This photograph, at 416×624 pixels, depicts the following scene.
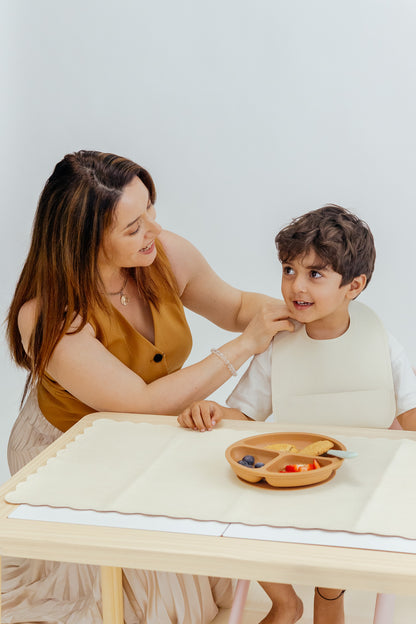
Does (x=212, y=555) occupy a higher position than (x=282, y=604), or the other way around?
(x=212, y=555)

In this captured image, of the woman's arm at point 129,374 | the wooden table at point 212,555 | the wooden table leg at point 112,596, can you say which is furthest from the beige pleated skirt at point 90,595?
the wooden table at point 212,555

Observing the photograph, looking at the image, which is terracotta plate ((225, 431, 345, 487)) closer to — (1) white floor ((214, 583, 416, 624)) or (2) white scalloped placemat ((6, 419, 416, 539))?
(2) white scalloped placemat ((6, 419, 416, 539))

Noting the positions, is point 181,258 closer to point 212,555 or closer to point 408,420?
point 408,420

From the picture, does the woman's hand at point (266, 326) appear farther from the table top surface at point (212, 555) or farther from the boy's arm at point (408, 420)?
the table top surface at point (212, 555)

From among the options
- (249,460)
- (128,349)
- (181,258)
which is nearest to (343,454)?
(249,460)

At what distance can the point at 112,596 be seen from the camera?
5.85 feet

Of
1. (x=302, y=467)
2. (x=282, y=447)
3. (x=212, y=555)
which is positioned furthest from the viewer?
(x=282, y=447)

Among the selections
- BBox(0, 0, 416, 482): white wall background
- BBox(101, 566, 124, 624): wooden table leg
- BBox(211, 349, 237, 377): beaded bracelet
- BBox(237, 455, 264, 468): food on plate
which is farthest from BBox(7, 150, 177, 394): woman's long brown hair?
BBox(0, 0, 416, 482): white wall background

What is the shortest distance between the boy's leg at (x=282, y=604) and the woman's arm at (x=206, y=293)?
2.56ft

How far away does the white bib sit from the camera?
2051mm

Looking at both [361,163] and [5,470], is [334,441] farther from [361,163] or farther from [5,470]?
[361,163]

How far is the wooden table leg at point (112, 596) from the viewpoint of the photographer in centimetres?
177

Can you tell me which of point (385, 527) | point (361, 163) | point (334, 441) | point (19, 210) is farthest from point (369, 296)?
point (385, 527)

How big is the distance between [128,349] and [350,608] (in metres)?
0.83
